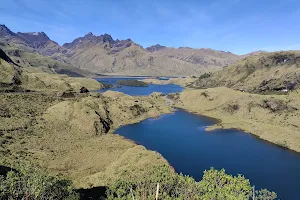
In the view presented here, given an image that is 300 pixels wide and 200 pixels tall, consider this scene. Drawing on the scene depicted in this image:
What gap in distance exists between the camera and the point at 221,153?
10931 cm

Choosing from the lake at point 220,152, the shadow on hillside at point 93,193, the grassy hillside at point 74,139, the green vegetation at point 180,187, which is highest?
the green vegetation at point 180,187

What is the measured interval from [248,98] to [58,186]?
161 meters

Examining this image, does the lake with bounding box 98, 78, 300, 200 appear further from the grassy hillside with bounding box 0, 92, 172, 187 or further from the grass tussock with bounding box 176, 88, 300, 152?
the grassy hillside with bounding box 0, 92, 172, 187

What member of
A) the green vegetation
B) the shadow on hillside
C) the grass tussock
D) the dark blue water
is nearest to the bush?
the green vegetation

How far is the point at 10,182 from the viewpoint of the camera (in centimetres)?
3891

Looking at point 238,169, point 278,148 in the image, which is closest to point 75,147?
point 238,169

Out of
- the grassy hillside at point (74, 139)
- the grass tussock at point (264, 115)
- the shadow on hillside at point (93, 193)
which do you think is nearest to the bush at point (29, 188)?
the shadow on hillside at point (93, 193)

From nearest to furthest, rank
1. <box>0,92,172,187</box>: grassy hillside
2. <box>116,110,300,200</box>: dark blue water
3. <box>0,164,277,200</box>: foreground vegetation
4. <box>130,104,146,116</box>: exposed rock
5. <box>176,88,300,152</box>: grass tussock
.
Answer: <box>0,164,277,200</box>: foreground vegetation
<box>0,92,172,187</box>: grassy hillside
<box>116,110,300,200</box>: dark blue water
<box>176,88,300,152</box>: grass tussock
<box>130,104,146,116</box>: exposed rock

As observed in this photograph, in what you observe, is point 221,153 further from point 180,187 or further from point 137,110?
point 137,110

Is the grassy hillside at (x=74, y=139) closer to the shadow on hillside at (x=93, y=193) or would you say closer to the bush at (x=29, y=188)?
the shadow on hillside at (x=93, y=193)

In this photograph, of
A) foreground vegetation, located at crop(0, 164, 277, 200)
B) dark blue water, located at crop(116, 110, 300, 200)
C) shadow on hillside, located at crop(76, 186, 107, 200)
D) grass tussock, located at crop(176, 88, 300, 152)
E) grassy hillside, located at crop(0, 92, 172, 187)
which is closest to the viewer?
foreground vegetation, located at crop(0, 164, 277, 200)

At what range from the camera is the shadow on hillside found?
2508 inches

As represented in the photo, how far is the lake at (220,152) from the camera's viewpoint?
87.2 meters

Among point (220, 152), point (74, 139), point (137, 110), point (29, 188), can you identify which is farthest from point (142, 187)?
point (137, 110)
